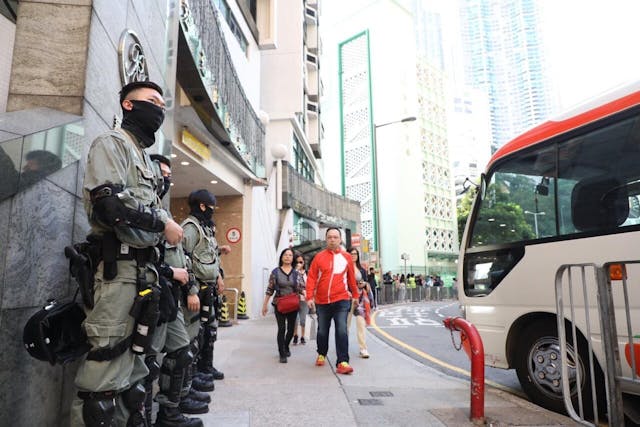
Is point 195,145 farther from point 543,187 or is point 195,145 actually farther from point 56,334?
point 56,334

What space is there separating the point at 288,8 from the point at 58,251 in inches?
1001

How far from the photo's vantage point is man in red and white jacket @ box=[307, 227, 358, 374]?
5785 millimetres

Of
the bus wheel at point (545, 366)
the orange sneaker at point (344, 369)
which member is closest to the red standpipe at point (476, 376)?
the bus wheel at point (545, 366)

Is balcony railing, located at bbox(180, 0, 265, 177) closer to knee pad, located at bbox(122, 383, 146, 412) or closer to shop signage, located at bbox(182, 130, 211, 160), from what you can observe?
shop signage, located at bbox(182, 130, 211, 160)

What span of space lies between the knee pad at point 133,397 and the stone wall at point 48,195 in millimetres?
485

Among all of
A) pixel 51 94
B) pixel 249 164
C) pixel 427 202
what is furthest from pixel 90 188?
pixel 427 202

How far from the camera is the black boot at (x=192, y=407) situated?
3.64 meters

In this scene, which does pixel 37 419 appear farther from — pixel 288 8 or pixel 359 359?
pixel 288 8

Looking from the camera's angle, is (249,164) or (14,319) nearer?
(14,319)

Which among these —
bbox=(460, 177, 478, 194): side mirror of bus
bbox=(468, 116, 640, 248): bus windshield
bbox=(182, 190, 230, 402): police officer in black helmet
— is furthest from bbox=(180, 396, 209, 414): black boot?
bbox=(460, 177, 478, 194): side mirror of bus

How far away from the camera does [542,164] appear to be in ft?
14.6

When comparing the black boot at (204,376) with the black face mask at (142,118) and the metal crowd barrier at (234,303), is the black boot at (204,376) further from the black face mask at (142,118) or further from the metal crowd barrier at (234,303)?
the metal crowd barrier at (234,303)

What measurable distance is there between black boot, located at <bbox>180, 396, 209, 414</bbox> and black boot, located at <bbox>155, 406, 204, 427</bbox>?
0.49 meters

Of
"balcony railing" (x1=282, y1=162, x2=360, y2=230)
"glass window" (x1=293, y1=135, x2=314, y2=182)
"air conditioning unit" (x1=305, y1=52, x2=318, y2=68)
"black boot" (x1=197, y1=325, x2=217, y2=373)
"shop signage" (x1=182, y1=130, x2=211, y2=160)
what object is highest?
"air conditioning unit" (x1=305, y1=52, x2=318, y2=68)
